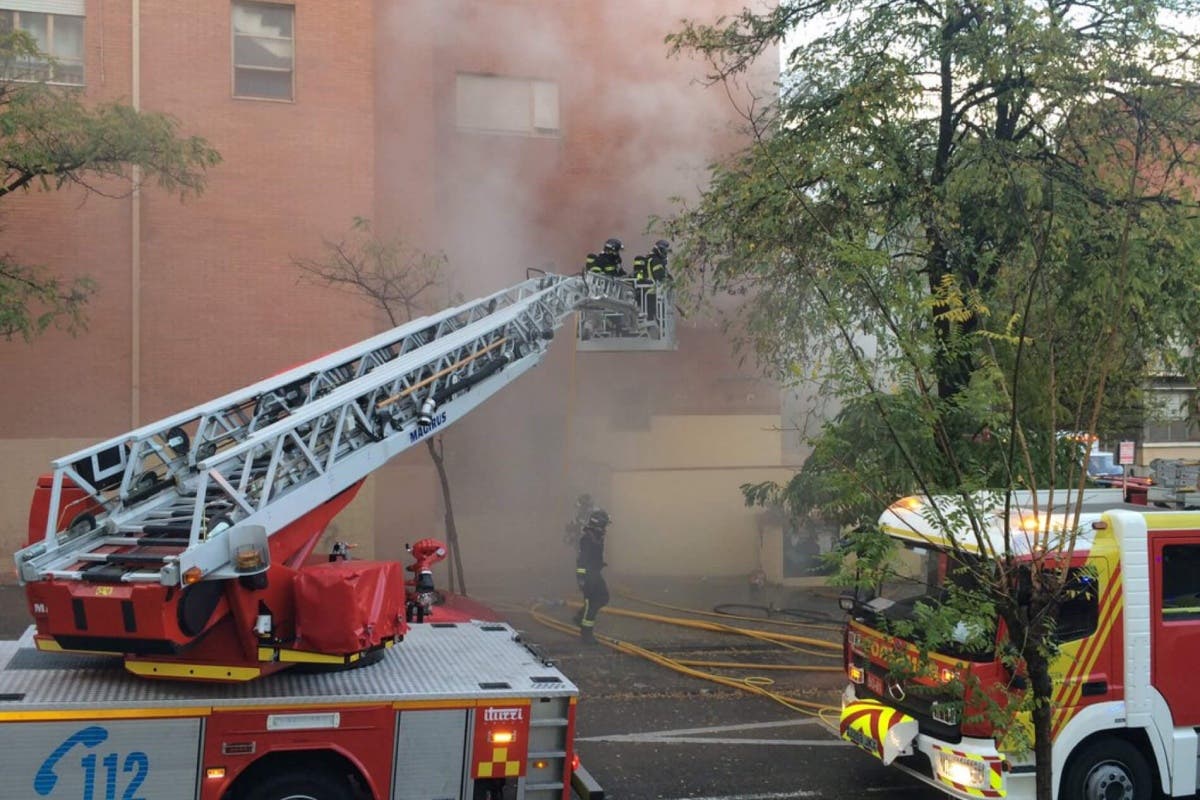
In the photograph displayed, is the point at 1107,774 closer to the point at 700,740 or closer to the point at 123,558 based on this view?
the point at 700,740

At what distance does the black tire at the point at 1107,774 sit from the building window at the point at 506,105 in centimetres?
1066

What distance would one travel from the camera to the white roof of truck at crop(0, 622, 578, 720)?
385 centimetres

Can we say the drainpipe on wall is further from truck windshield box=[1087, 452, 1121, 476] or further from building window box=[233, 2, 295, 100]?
truck windshield box=[1087, 452, 1121, 476]

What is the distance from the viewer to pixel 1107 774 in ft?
15.6

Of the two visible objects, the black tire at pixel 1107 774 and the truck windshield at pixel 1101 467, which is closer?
the black tire at pixel 1107 774

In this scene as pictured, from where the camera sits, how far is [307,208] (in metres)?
12.0

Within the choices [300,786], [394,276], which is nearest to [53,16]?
[394,276]

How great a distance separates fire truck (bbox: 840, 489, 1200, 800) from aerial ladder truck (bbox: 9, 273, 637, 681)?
94.1 inches

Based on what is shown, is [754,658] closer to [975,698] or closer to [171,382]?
[975,698]

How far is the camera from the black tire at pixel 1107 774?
15.4ft

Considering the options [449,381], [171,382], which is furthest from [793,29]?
[171,382]

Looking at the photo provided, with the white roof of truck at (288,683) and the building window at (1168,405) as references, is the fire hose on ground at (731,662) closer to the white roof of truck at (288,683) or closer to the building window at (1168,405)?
the white roof of truck at (288,683)

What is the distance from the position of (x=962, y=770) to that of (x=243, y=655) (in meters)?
3.17

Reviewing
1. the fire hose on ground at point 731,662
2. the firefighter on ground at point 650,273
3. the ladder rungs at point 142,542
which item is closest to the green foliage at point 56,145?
the firefighter on ground at point 650,273
